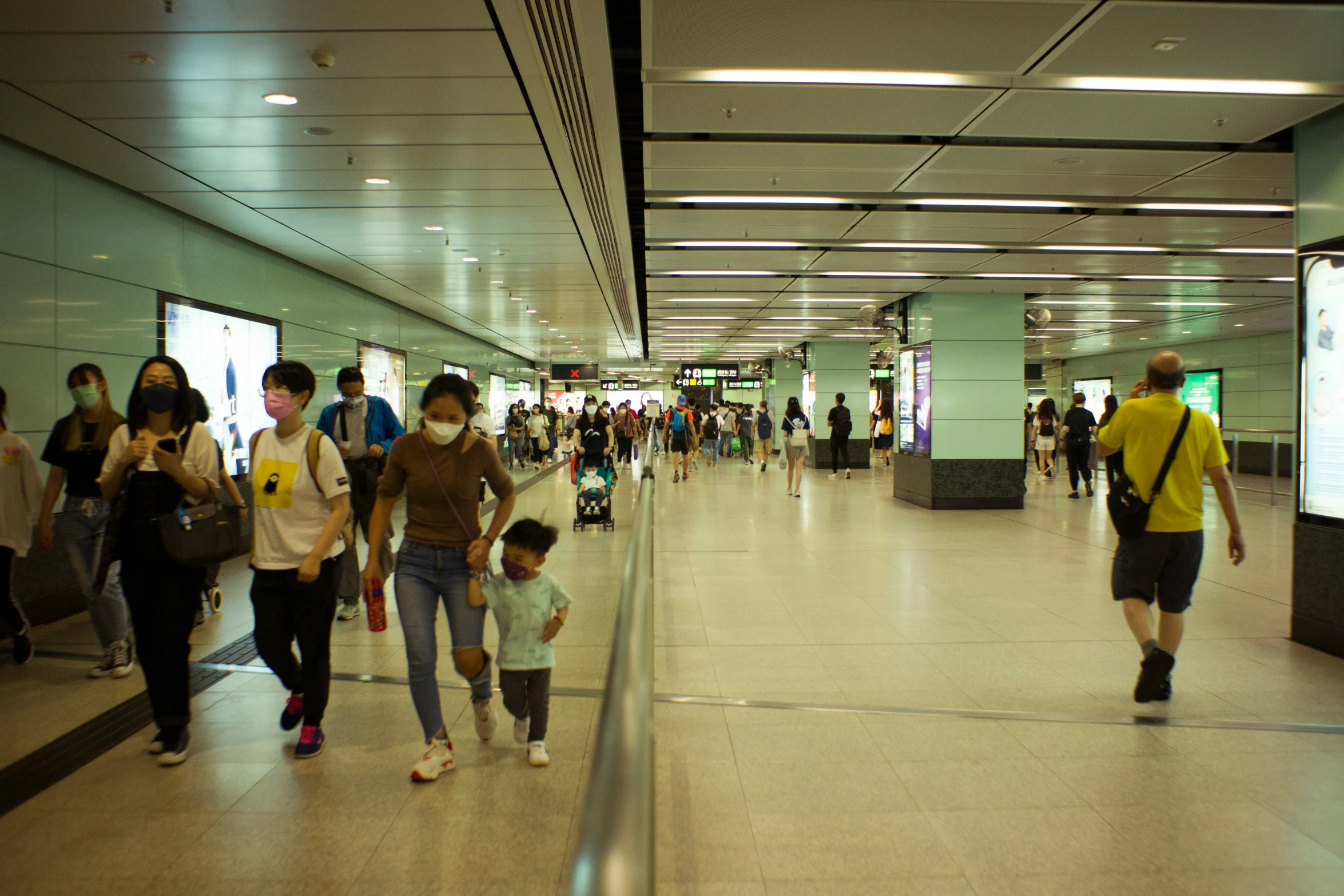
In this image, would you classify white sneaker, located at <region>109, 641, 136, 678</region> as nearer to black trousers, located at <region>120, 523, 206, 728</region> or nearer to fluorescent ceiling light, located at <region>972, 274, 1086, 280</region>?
black trousers, located at <region>120, 523, 206, 728</region>

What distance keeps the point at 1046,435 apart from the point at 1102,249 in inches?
393

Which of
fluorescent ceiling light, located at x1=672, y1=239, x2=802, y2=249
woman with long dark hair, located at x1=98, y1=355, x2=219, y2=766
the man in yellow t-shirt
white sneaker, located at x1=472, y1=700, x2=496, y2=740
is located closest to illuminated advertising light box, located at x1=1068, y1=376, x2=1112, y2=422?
fluorescent ceiling light, located at x1=672, y1=239, x2=802, y2=249

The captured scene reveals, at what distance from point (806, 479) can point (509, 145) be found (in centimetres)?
1460

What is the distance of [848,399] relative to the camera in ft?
77.4

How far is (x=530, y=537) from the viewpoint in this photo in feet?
11.2

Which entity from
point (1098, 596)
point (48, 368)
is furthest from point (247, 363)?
point (1098, 596)

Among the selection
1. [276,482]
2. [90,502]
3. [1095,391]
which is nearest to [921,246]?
[276,482]

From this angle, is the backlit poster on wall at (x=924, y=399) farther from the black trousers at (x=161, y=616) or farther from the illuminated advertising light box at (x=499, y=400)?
the illuminated advertising light box at (x=499, y=400)

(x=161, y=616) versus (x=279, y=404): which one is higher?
(x=279, y=404)

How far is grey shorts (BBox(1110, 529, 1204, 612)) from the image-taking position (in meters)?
4.39

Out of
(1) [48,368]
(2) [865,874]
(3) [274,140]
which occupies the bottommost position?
(2) [865,874]

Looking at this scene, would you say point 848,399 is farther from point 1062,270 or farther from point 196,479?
point 196,479

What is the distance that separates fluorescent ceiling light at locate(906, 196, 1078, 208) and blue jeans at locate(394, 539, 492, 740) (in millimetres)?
6632

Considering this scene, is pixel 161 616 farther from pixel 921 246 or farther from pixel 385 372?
pixel 385 372
